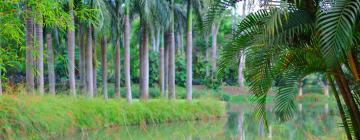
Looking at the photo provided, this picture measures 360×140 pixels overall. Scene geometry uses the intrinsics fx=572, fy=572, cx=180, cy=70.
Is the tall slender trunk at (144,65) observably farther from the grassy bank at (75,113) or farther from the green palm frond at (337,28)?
the green palm frond at (337,28)

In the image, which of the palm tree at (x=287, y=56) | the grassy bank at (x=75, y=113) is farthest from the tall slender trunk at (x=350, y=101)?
the grassy bank at (x=75, y=113)

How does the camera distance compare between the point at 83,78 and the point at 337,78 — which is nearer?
the point at 337,78

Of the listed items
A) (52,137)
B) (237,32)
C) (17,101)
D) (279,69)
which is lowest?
(52,137)

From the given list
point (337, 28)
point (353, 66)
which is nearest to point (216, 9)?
point (353, 66)

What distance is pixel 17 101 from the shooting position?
58.5 ft

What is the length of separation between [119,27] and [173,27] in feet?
10.9

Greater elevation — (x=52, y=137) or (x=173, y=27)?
(x=173, y=27)

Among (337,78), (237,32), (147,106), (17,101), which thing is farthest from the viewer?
(147,106)

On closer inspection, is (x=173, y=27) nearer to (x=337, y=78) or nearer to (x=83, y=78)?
(x=83, y=78)

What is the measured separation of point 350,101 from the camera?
8945 millimetres

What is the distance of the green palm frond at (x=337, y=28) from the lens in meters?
7.17

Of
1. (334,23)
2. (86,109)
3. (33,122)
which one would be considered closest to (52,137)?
(33,122)

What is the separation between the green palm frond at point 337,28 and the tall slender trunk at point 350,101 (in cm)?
145

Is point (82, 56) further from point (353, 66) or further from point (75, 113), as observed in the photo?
point (353, 66)
